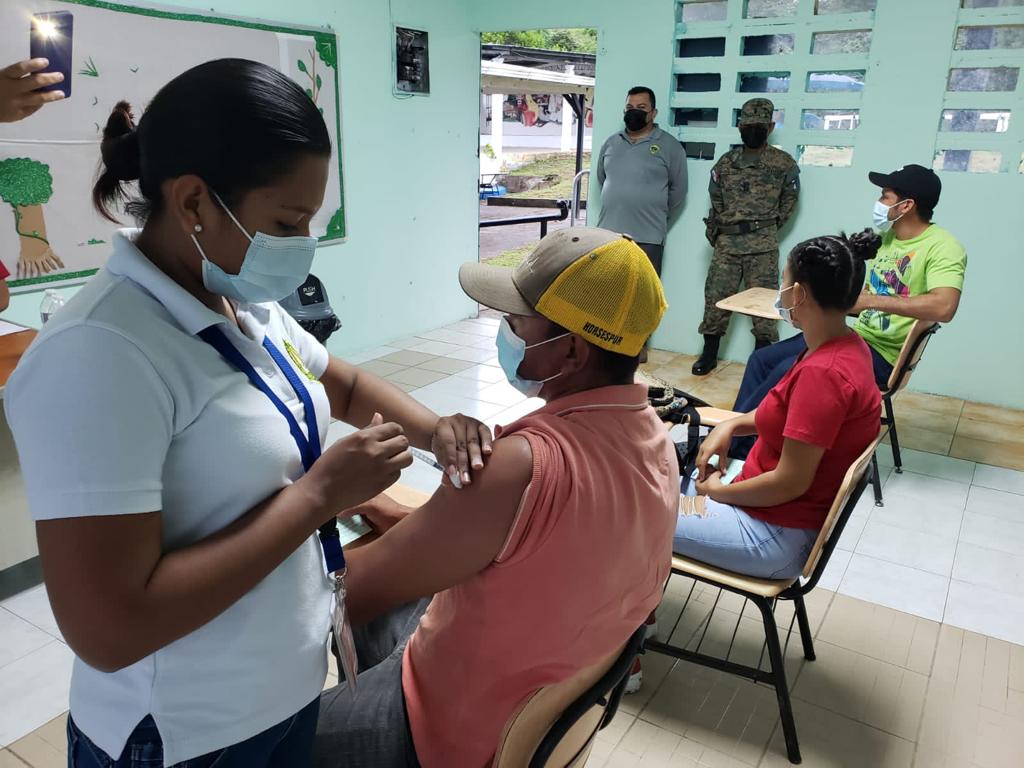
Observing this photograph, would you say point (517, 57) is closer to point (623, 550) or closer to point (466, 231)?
point (466, 231)

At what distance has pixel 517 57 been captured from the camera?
7.27m

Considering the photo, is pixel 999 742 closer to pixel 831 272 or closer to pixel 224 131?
pixel 831 272

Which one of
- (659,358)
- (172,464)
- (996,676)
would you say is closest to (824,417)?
(996,676)

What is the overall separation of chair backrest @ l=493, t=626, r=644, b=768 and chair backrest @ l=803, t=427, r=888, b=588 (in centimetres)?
73

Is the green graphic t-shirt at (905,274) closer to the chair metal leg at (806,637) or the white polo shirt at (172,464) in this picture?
the chair metal leg at (806,637)

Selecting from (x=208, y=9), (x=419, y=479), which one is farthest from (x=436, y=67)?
(x=419, y=479)

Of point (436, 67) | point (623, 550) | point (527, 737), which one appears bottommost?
point (527, 737)

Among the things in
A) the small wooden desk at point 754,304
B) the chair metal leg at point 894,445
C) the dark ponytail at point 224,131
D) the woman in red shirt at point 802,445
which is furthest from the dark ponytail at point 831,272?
the chair metal leg at point 894,445

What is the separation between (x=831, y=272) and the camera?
1.84 m

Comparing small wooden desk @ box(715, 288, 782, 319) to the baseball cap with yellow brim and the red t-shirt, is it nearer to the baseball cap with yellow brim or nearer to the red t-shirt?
the red t-shirt

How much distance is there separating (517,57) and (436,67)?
99.4 inches

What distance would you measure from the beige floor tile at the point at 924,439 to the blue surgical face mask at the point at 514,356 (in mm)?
3193

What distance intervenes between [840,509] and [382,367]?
341 cm

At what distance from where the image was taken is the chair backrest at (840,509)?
1.57 meters
